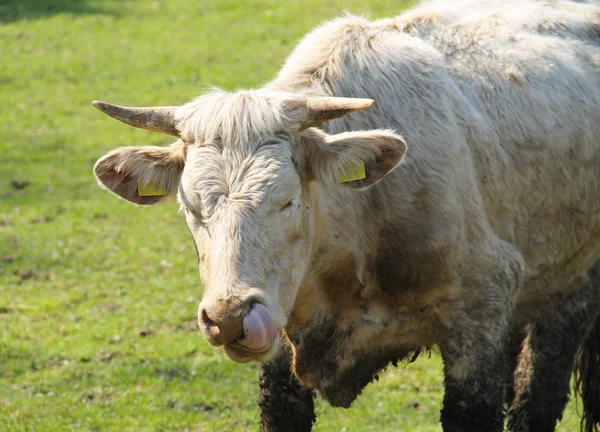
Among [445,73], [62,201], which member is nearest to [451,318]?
[445,73]

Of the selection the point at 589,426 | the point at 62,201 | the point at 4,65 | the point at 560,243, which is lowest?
the point at 4,65

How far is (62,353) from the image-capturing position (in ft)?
27.9

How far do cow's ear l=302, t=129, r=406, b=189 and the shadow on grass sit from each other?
16.9m

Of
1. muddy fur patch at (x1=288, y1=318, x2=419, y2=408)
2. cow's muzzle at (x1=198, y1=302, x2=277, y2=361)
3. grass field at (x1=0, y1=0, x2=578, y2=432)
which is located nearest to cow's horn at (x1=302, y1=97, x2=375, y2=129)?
cow's muzzle at (x1=198, y1=302, x2=277, y2=361)

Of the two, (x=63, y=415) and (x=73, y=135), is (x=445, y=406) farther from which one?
(x=73, y=135)

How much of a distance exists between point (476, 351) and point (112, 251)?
6.08 metres

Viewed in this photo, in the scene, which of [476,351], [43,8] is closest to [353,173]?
[476,351]

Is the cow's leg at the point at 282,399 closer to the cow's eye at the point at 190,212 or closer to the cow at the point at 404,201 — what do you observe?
the cow at the point at 404,201

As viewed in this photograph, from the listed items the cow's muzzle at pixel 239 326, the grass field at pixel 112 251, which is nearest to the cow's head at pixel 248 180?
the cow's muzzle at pixel 239 326

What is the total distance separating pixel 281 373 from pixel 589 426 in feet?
9.30

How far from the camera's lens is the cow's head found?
4.30 meters

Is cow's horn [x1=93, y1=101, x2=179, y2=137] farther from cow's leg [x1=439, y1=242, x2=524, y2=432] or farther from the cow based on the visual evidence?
cow's leg [x1=439, y1=242, x2=524, y2=432]

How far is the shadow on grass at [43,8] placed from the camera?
2066 centimetres

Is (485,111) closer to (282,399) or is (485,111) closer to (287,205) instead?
(287,205)
